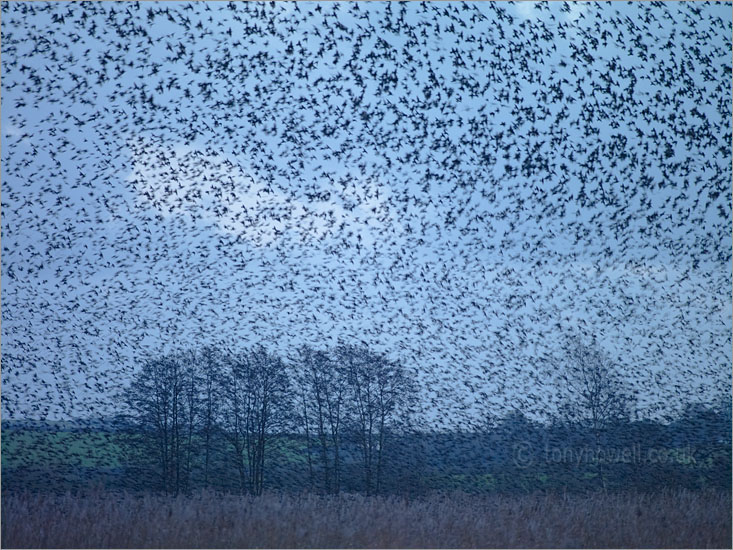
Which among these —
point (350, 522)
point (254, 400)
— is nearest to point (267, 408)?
point (254, 400)

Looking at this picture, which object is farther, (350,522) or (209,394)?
(209,394)

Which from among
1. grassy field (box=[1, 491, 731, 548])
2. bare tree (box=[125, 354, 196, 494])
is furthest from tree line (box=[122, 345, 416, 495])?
grassy field (box=[1, 491, 731, 548])

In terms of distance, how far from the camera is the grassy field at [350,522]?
26.3 feet

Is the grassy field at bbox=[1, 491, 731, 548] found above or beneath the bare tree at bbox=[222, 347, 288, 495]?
beneath

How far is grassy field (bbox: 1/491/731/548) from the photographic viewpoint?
A: 8016 millimetres

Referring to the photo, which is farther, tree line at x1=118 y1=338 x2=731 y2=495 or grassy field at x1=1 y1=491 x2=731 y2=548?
tree line at x1=118 y1=338 x2=731 y2=495

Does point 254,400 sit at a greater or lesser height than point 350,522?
greater

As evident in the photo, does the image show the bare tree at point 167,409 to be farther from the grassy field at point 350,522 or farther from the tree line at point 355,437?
the grassy field at point 350,522

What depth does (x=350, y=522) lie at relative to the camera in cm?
859

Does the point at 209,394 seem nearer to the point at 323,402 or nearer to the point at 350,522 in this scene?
the point at 323,402

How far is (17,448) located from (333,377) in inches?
221

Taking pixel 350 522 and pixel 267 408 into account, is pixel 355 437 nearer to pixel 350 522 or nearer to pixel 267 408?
pixel 267 408

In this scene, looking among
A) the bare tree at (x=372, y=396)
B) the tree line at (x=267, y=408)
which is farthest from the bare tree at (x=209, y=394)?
the bare tree at (x=372, y=396)

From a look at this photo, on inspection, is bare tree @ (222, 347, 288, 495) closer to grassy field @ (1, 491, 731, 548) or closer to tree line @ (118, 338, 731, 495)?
tree line @ (118, 338, 731, 495)
